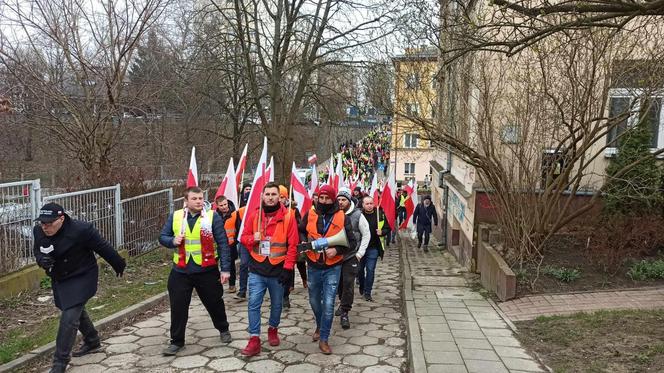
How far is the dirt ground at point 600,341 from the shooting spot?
5.12m

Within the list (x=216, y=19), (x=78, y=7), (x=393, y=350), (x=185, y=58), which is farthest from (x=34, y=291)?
(x=216, y=19)

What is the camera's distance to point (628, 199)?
9898 millimetres

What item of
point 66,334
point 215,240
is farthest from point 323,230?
point 66,334

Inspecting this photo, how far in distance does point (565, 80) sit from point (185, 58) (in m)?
15.1

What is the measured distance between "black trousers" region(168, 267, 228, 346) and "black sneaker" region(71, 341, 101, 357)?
0.82 metres

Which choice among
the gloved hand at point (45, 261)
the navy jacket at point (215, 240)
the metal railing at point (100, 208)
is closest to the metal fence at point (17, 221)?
the metal railing at point (100, 208)

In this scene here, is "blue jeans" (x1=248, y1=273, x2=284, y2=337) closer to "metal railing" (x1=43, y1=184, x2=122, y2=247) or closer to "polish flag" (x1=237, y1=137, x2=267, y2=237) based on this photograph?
"polish flag" (x1=237, y1=137, x2=267, y2=237)

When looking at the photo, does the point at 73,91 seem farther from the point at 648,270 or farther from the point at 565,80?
A: the point at 648,270

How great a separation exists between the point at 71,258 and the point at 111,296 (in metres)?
3.48

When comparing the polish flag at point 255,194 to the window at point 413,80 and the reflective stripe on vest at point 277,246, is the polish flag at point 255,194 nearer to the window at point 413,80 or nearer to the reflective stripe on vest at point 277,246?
the reflective stripe on vest at point 277,246

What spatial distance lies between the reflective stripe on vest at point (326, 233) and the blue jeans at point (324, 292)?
3.8 inches

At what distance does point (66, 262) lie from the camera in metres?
5.05

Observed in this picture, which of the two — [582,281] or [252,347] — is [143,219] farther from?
[582,281]


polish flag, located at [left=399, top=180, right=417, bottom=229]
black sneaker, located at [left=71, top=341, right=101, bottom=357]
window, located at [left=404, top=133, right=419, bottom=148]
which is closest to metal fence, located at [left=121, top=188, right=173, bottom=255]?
black sneaker, located at [left=71, top=341, right=101, bottom=357]
